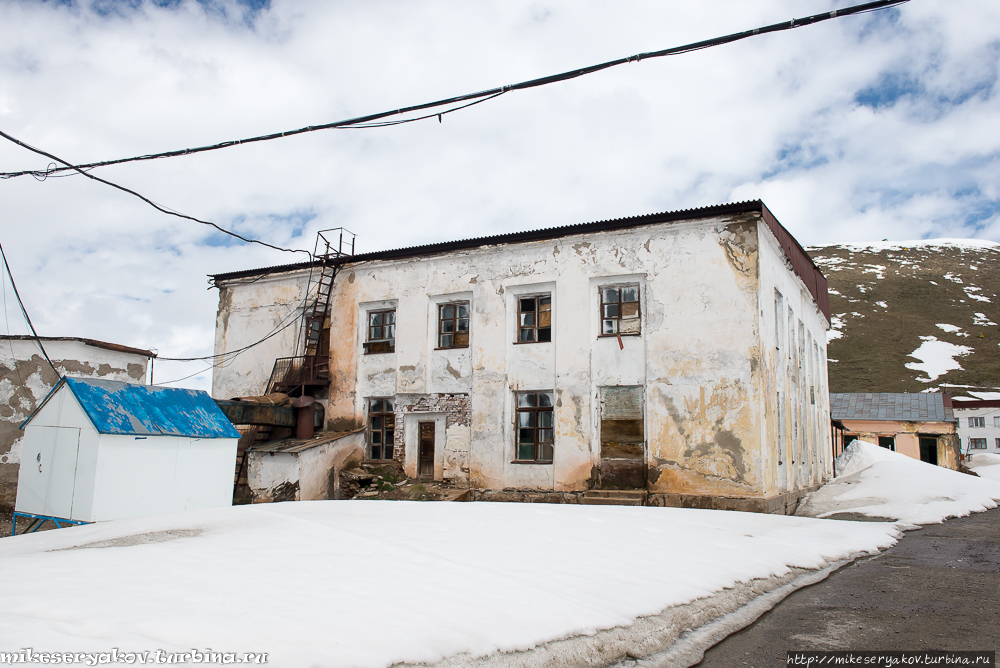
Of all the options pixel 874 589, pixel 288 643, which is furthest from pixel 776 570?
pixel 288 643

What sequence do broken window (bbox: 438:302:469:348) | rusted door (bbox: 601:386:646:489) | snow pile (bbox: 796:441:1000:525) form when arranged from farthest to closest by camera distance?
broken window (bbox: 438:302:469:348)
rusted door (bbox: 601:386:646:489)
snow pile (bbox: 796:441:1000:525)

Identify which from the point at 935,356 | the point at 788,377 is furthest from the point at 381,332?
the point at 935,356

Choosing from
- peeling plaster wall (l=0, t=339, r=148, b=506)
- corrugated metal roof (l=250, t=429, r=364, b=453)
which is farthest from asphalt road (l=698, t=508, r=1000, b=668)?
peeling plaster wall (l=0, t=339, r=148, b=506)

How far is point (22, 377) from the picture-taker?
15.9 metres

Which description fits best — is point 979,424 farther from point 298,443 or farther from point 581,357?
point 298,443

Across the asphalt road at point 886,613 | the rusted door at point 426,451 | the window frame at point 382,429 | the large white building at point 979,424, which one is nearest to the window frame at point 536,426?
the rusted door at point 426,451

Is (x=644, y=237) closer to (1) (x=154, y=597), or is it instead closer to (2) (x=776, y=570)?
(2) (x=776, y=570)

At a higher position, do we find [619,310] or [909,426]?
[619,310]

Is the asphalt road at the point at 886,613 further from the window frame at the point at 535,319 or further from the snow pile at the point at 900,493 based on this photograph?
the window frame at the point at 535,319

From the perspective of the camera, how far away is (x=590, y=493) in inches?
592

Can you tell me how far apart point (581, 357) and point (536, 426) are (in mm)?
2054

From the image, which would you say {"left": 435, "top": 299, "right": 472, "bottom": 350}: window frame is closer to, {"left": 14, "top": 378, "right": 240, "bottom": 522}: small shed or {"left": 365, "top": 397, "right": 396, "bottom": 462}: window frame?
{"left": 365, "top": 397, "right": 396, "bottom": 462}: window frame

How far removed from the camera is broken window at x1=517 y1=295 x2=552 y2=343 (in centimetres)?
1669

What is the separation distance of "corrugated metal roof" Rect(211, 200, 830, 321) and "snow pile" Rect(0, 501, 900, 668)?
27.0ft
